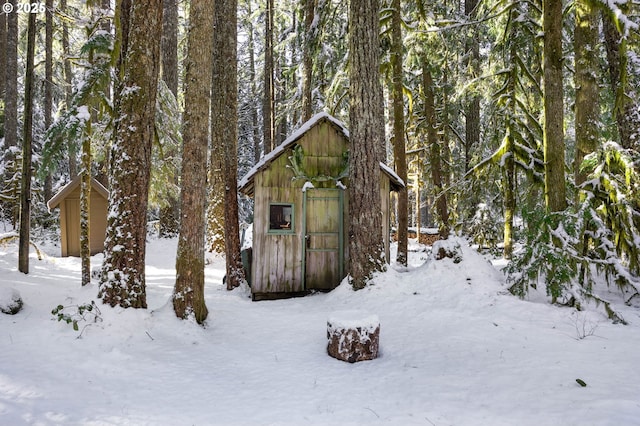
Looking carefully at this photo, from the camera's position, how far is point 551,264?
6.28m

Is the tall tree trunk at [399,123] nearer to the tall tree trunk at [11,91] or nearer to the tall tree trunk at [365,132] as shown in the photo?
the tall tree trunk at [365,132]

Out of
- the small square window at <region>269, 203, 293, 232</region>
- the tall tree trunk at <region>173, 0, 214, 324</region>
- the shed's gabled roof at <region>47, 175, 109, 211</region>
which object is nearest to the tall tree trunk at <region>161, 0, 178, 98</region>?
the shed's gabled roof at <region>47, 175, 109, 211</region>

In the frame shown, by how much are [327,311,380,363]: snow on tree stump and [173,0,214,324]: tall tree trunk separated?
2431 millimetres

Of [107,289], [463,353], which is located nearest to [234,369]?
[107,289]

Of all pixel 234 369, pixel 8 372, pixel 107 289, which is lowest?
pixel 234 369

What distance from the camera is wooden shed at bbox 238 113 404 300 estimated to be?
915 cm

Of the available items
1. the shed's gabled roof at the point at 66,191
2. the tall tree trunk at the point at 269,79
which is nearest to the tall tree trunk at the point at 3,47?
the shed's gabled roof at the point at 66,191

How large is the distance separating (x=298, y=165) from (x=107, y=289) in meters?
5.03

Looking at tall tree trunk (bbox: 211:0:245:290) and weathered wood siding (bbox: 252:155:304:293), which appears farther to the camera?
tall tree trunk (bbox: 211:0:245:290)

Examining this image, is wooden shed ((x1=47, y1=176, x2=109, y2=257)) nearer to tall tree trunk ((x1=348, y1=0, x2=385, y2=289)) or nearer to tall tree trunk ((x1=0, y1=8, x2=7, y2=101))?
tall tree trunk ((x1=0, y1=8, x2=7, y2=101))

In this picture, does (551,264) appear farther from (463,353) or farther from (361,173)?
(361,173)

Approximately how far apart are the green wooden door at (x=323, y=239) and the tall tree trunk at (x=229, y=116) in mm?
1842

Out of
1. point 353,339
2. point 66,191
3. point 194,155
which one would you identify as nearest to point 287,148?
point 194,155

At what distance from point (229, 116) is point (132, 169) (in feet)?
15.2
